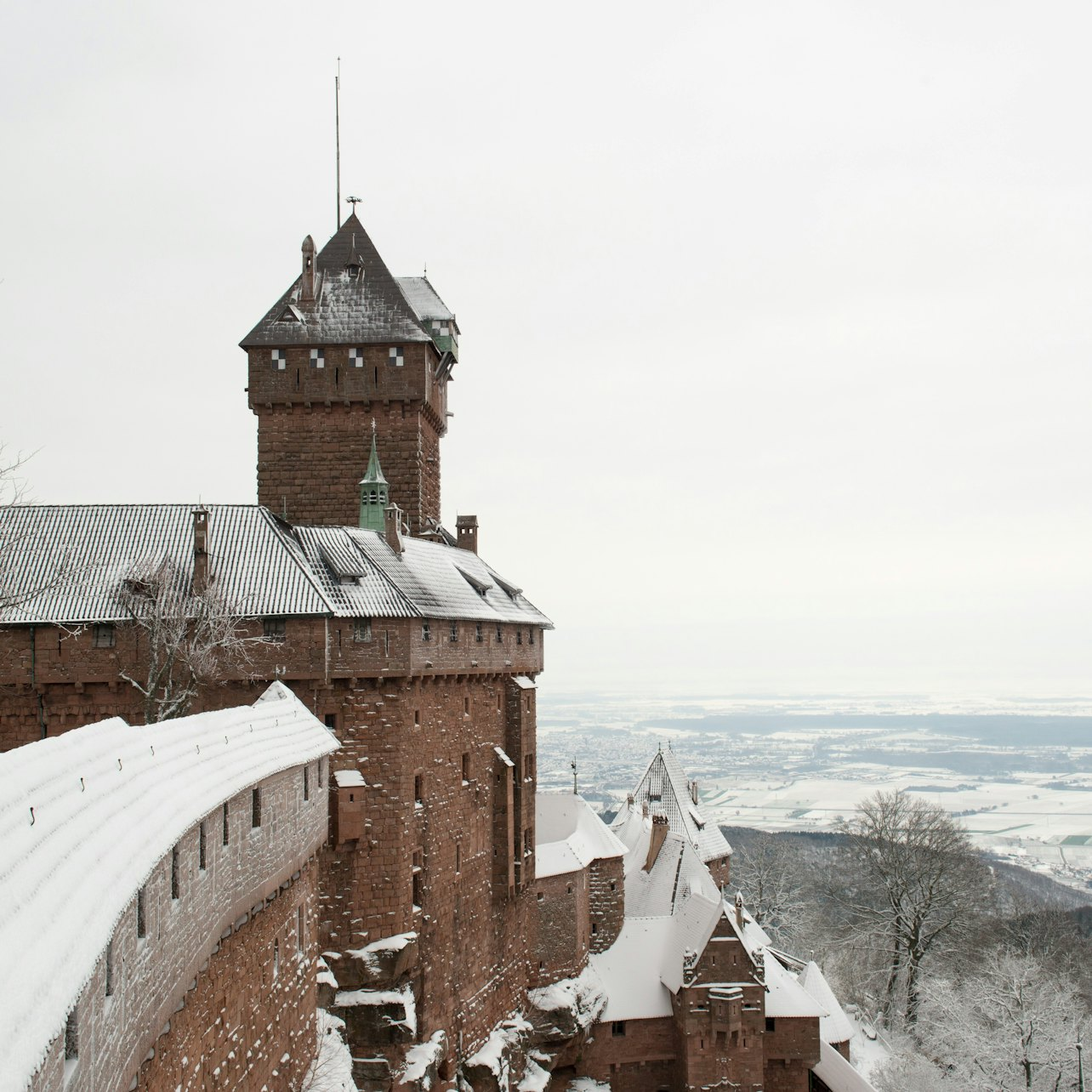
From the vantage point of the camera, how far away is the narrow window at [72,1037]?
21.8 ft

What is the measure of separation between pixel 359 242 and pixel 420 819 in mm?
18930

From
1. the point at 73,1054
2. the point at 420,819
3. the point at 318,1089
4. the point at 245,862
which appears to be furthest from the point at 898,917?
the point at 73,1054

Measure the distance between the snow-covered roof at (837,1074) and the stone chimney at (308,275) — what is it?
2808 cm

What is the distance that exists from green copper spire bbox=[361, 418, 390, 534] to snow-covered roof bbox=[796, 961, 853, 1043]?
22.0m

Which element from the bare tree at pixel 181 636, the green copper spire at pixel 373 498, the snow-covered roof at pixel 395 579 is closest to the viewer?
the bare tree at pixel 181 636

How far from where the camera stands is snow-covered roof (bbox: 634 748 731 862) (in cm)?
4841

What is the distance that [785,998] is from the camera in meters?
37.3

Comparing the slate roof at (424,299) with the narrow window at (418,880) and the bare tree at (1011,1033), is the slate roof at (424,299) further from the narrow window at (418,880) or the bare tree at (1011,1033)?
the bare tree at (1011,1033)

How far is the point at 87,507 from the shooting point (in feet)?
92.4

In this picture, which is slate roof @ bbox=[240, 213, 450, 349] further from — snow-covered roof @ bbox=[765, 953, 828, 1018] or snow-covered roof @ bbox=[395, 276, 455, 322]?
snow-covered roof @ bbox=[765, 953, 828, 1018]

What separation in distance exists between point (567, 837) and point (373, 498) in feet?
45.1

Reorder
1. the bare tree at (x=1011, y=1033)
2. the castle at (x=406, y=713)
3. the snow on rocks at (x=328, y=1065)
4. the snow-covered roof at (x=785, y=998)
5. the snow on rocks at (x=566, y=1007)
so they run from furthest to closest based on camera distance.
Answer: the bare tree at (x=1011, y=1033), the snow-covered roof at (x=785, y=998), the snow on rocks at (x=566, y=1007), the castle at (x=406, y=713), the snow on rocks at (x=328, y=1065)

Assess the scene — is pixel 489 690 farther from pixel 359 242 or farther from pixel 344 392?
pixel 359 242

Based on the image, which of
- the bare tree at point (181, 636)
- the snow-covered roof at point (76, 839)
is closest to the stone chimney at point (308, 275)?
the bare tree at point (181, 636)
